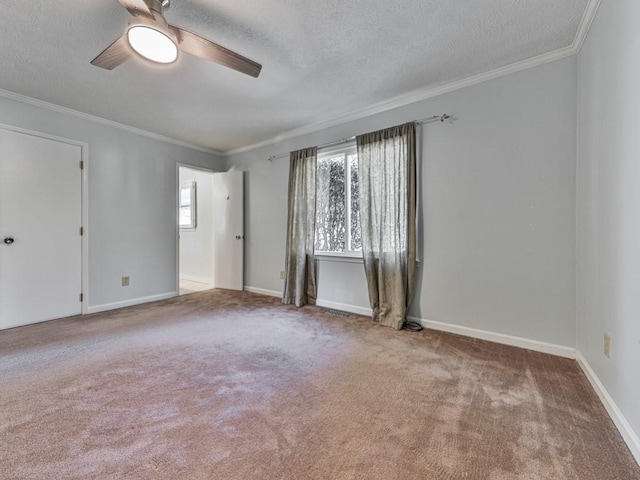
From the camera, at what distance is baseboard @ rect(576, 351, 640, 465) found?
1.27 meters

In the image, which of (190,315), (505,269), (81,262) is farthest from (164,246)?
Answer: (505,269)

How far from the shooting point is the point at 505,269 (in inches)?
99.4

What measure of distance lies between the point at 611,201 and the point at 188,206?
6025 millimetres

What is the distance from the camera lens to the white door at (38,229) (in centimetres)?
295

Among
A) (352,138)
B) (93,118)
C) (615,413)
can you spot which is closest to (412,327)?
(615,413)

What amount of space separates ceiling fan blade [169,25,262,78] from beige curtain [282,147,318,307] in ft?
5.89

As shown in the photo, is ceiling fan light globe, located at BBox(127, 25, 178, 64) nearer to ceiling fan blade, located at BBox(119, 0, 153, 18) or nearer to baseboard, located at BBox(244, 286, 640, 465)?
ceiling fan blade, located at BBox(119, 0, 153, 18)

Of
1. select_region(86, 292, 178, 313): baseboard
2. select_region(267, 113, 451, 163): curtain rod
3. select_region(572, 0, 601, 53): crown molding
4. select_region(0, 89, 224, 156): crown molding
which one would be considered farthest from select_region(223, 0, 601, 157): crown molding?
select_region(86, 292, 178, 313): baseboard

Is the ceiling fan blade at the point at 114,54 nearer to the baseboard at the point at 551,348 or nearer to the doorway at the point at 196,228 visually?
the baseboard at the point at 551,348

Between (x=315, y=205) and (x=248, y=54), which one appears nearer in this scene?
(x=248, y=54)

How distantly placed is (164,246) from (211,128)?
1864 millimetres

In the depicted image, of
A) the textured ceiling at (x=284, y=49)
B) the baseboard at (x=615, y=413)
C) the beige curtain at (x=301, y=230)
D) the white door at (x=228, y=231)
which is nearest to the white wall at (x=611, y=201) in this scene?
the baseboard at (x=615, y=413)

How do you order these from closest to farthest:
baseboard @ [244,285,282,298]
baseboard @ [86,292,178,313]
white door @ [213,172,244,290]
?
baseboard @ [86,292,178,313]
baseboard @ [244,285,282,298]
white door @ [213,172,244,290]

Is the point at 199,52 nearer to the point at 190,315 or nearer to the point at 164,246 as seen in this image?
the point at 190,315
